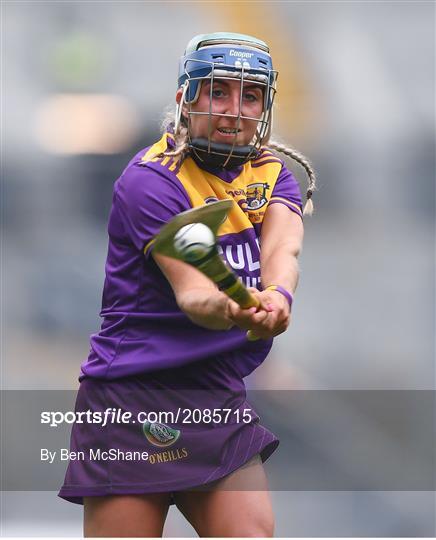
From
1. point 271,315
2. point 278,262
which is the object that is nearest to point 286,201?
point 278,262

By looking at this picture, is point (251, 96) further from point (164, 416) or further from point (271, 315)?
point (164, 416)

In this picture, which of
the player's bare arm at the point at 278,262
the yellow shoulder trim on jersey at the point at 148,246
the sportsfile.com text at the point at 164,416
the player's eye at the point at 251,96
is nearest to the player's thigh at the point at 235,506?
the sportsfile.com text at the point at 164,416

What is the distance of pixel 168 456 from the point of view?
2.60 meters

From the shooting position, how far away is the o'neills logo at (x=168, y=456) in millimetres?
2588

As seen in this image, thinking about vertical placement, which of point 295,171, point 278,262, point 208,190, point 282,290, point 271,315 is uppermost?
point 295,171

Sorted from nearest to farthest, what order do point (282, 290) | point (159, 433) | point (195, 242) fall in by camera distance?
point (195, 242), point (282, 290), point (159, 433)

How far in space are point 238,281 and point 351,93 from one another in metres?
3.36

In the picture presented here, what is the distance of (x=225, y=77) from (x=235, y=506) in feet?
3.23

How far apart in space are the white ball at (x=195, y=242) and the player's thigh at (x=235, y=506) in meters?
0.62

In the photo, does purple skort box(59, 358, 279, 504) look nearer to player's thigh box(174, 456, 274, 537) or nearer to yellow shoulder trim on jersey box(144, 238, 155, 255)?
player's thigh box(174, 456, 274, 537)

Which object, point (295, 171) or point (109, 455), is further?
point (295, 171)

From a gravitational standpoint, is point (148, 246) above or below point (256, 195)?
below

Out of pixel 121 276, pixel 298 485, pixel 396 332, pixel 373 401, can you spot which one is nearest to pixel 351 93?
pixel 396 332

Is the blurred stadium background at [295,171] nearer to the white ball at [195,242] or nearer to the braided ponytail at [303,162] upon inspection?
the braided ponytail at [303,162]
